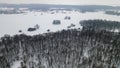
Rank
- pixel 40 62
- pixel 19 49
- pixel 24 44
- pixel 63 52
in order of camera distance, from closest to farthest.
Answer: pixel 40 62, pixel 63 52, pixel 19 49, pixel 24 44

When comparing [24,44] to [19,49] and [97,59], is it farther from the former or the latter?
[97,59]

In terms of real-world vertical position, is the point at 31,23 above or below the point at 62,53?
below

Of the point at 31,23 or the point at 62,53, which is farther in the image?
the point at 31,23

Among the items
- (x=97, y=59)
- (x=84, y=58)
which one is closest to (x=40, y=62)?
(x=84, y=58)

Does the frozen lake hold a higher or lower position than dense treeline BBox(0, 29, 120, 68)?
lower

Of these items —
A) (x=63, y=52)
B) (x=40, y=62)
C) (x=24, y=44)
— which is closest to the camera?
(x=40, y=62)

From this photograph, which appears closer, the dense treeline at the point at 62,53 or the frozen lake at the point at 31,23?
the dense treeline at the point at 62,53

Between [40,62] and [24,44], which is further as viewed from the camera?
Result: [24,44]

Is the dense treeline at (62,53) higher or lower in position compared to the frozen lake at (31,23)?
higher
